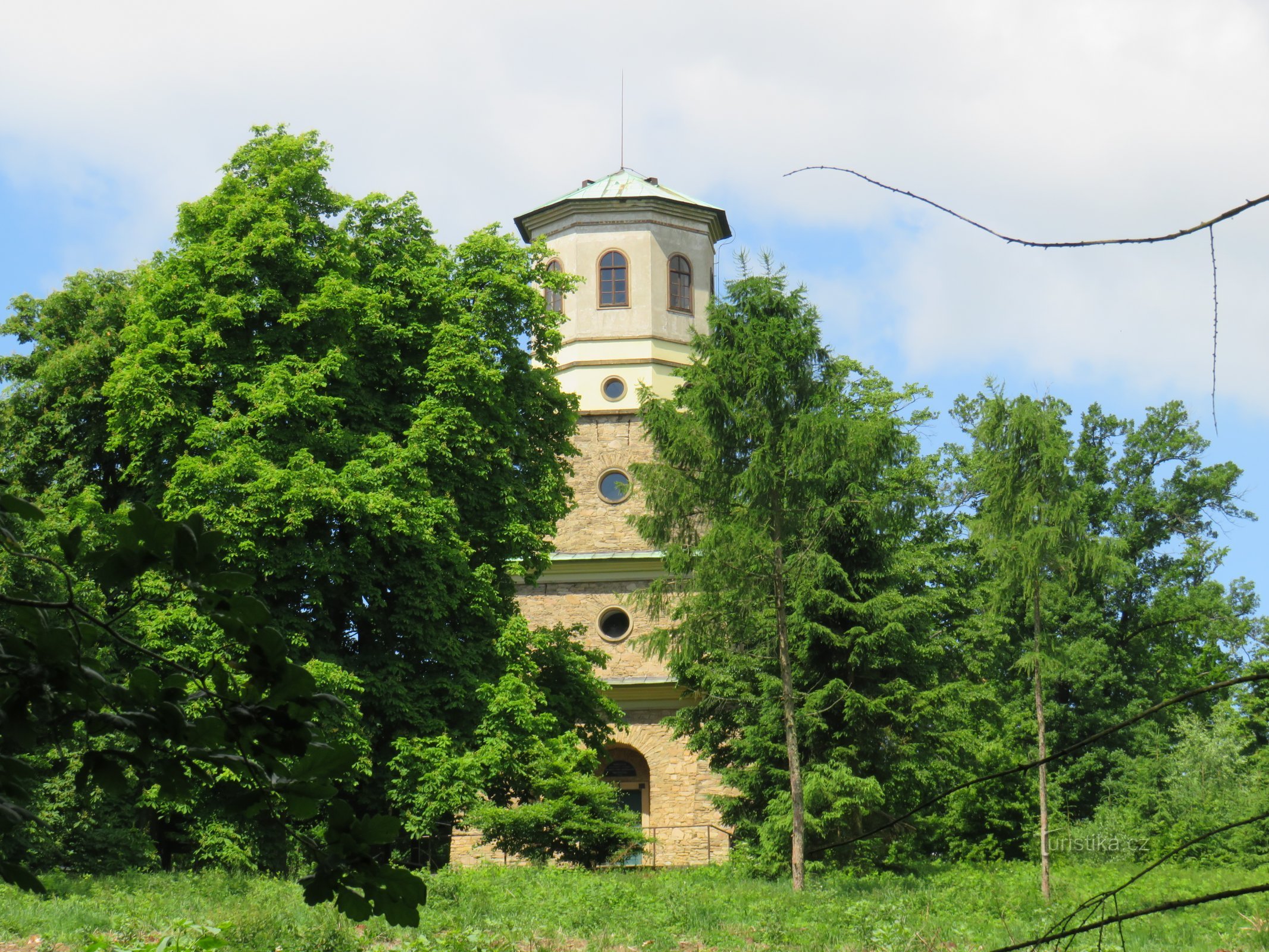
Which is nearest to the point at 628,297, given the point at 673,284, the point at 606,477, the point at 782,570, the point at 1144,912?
the point at 673,284

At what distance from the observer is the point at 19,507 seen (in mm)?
1984

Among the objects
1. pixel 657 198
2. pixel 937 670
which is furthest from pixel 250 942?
pixel 657 198

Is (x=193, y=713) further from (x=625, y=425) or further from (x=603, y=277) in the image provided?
(x=603, y=277)

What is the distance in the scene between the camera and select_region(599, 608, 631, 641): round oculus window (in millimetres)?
26500

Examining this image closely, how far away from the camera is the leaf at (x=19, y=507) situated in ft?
6.51

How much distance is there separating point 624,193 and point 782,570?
1385 cm

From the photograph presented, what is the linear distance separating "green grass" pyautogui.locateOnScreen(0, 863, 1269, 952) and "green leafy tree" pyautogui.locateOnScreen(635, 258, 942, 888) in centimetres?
181

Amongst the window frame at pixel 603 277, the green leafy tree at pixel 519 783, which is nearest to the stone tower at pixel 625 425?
the window frame at pixel 603 277

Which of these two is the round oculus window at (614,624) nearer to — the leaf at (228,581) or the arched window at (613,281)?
the arched window at (613,281)

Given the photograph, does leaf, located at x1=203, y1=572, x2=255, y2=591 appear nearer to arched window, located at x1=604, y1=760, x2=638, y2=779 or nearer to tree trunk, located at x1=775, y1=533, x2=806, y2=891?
tree trunk, located at x1=775, y1=533, x2=806, y2=891

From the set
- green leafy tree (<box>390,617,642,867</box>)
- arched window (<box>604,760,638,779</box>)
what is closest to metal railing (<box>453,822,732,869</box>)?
arched window (<box>604,760,638,779</box>)

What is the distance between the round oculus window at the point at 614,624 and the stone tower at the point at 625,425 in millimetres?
22

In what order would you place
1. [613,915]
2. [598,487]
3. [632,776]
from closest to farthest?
[613,915], [598,487], [632,776]

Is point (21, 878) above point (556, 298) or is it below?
A: below
